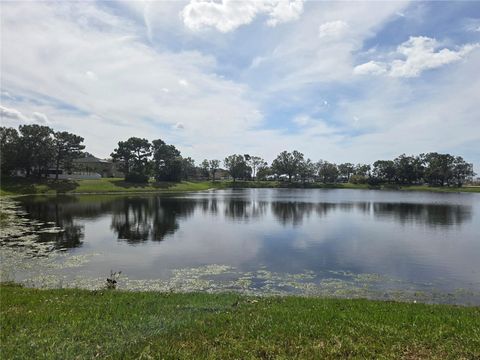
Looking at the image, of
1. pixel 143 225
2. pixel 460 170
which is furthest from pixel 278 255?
pixel 460 170

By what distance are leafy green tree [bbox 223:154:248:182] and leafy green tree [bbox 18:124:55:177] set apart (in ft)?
286

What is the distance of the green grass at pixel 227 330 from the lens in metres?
7.23

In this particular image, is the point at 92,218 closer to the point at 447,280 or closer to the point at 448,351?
the point at 447,280

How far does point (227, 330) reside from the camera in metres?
8.48

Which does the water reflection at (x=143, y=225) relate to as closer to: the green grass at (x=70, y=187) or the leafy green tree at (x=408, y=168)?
the green grass at (x=70, y=187)

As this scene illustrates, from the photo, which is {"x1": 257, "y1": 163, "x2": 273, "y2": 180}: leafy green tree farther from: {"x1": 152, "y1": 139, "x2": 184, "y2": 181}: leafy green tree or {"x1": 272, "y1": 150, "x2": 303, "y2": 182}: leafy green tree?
{"x1": 152, "y1": 139, "x2": 184, "y2": 181}: leafy green tree

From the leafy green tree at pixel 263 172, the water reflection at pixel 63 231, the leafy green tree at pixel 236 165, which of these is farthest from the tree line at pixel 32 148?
the leafy green tree at pixel 263 172

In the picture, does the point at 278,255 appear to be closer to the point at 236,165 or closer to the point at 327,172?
the point at 236,165

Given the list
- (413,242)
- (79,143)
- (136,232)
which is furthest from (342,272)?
(79,143)

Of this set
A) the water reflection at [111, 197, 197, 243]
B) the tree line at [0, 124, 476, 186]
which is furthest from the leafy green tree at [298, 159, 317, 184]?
the water reflection at [111, 197, 197, 243]

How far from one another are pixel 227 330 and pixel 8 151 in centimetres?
9910

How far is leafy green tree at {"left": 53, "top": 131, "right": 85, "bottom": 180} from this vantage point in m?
101

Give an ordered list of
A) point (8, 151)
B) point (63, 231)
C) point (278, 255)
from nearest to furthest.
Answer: point (278, 255), point (63, 231), point (8, 151)

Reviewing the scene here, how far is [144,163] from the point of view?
400 feet
